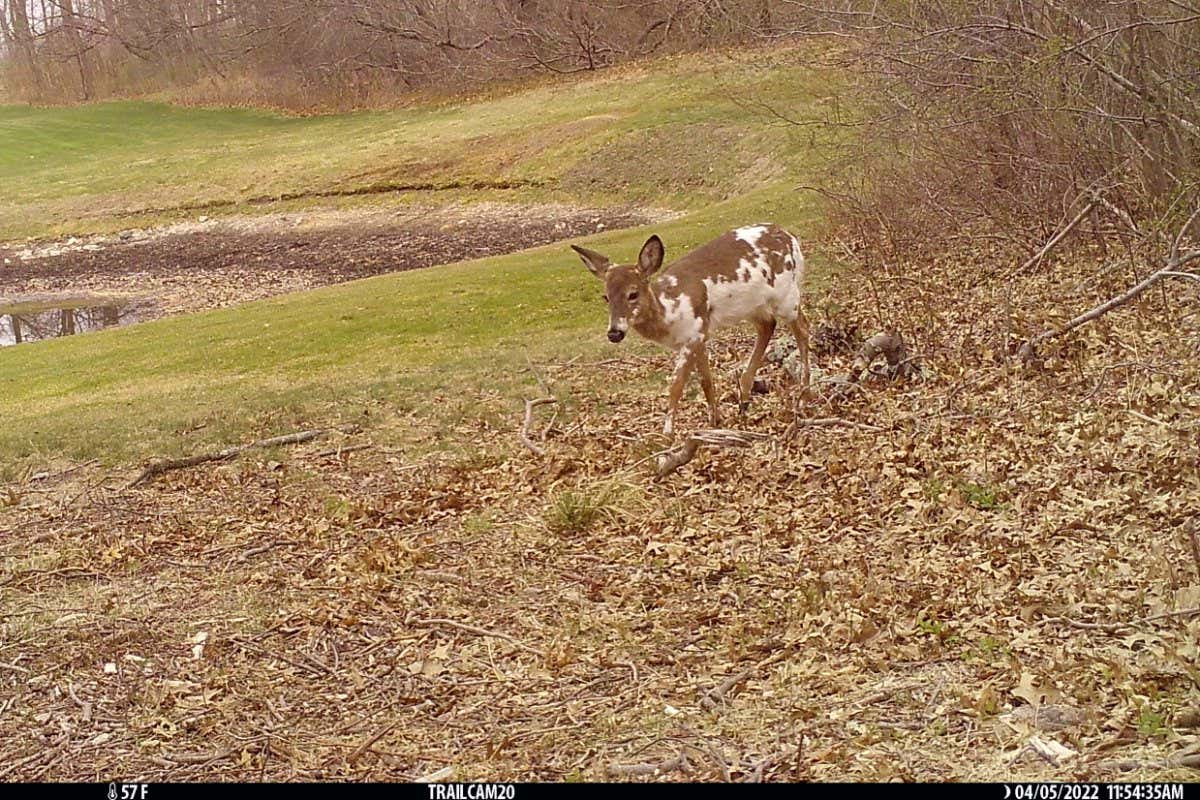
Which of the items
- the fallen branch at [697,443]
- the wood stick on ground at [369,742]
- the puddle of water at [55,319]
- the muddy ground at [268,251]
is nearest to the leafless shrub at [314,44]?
the muddy ground at [268,251]

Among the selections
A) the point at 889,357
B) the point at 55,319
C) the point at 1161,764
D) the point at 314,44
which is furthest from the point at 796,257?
the point at 314,44

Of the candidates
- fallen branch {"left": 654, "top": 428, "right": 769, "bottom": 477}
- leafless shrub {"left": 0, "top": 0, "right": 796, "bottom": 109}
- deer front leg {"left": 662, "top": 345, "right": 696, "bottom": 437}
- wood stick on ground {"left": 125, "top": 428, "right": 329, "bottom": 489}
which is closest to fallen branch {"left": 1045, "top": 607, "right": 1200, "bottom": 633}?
fallen branch {"left": 654, "top": 428, "right": 769, "bottom": 477}

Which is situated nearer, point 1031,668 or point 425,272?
point 1031,668

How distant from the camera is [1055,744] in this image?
16.0ft

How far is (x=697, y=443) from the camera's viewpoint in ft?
30.8

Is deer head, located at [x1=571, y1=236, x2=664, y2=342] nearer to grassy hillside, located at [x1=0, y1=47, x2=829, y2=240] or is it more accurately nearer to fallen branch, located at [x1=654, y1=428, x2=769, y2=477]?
fallen branch, located at [x1=654, y1=428, x2=769, y2=477]

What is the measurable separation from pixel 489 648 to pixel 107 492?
5.56 meters

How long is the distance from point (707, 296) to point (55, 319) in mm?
20618

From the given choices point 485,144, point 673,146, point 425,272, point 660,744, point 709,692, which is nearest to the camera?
point 660,744

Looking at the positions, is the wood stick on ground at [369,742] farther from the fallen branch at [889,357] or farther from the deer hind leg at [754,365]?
the fallen branch at [889,357]

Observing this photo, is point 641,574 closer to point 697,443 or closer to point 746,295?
point 697,443

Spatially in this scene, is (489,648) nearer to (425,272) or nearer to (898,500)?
(898,500)

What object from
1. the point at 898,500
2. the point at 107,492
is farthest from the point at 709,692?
the point at 107,492

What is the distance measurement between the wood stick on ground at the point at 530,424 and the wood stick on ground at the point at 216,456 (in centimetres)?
197
